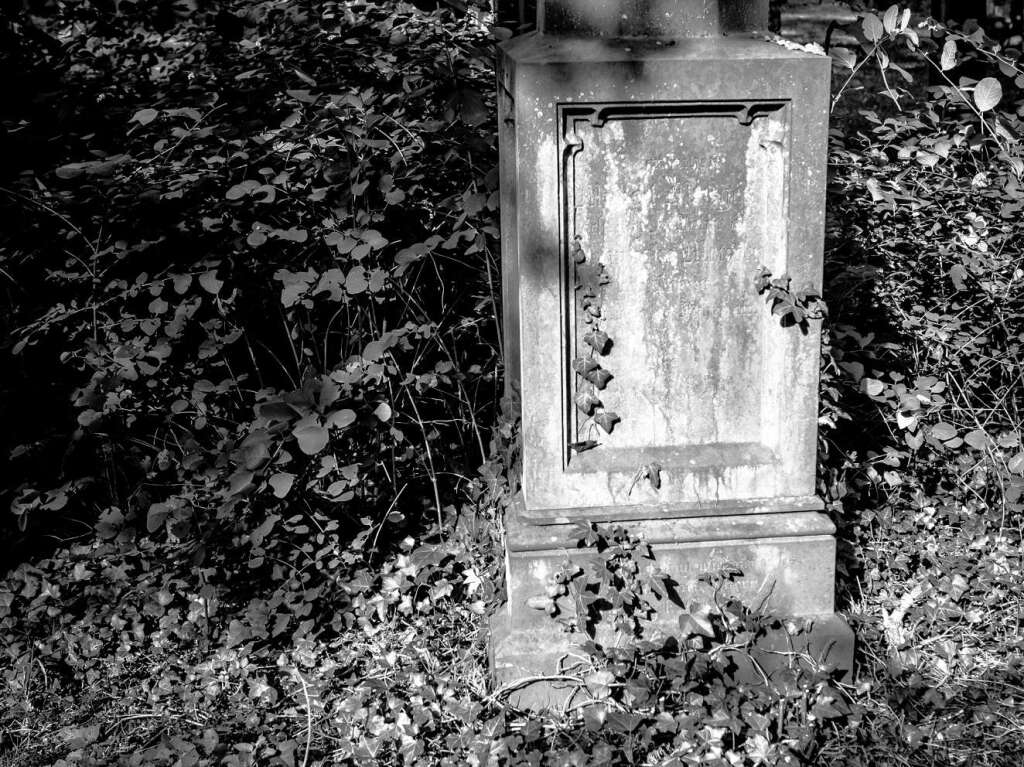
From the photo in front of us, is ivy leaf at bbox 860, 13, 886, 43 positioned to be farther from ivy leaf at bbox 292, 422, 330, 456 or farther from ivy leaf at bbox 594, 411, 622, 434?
ivy leaf at bbox 292, 422, 330, 456

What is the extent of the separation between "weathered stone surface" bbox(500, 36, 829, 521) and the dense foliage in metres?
0.17

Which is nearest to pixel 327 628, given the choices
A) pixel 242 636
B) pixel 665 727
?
pixel 242 636

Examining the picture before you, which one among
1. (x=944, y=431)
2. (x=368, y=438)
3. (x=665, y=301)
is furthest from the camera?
(x=368, y=438)

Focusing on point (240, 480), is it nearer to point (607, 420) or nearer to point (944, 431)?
point (607, 420)

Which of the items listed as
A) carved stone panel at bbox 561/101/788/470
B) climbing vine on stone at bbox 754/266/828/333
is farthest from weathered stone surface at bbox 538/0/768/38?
climbing vine on stone at bbox 754/266/828/333

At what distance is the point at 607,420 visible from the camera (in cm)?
267

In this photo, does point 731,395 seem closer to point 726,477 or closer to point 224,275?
point 726,477

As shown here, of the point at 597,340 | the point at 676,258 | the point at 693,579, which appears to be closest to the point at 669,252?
the point at 676,258

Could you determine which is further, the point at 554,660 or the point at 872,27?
the point at 872,27

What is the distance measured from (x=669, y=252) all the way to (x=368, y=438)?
137 cm

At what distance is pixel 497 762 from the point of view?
243cm

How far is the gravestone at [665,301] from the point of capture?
8.14 ft

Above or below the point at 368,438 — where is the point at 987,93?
above

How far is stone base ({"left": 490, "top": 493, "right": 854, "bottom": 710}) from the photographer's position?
268 cm
